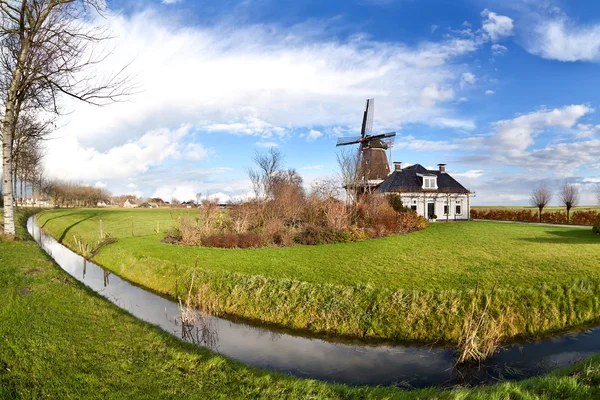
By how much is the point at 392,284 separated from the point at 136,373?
23.0 ft

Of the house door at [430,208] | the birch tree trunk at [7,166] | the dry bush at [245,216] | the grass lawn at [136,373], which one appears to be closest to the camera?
the grass lawn at [136,373]

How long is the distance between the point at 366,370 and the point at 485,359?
257 cm

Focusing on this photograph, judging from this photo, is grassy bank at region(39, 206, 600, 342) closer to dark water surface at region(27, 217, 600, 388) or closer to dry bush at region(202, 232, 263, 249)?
dark water surface at region(27, 217, 600, 388)

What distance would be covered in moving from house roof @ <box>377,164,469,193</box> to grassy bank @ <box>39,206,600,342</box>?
19540 mm

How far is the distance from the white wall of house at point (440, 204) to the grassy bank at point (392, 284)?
19101 millimetres

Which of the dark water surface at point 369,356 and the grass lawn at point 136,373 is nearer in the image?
the grass lawn at point 136,373

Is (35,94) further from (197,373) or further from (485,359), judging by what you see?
(485,359)

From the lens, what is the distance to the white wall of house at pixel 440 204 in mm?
35500

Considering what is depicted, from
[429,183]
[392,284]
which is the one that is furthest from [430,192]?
[392,284]

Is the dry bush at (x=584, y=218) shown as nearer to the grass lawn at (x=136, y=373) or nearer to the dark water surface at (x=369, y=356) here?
the dark water surface at (x=369, y=356)

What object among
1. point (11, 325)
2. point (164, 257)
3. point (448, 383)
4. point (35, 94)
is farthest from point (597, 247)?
point (35, 94)

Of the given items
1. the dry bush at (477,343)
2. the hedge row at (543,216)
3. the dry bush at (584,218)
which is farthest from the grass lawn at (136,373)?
the hedge row at (543,216)

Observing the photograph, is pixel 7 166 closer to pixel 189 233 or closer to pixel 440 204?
pixel 189 233

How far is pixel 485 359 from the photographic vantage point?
7562mm
